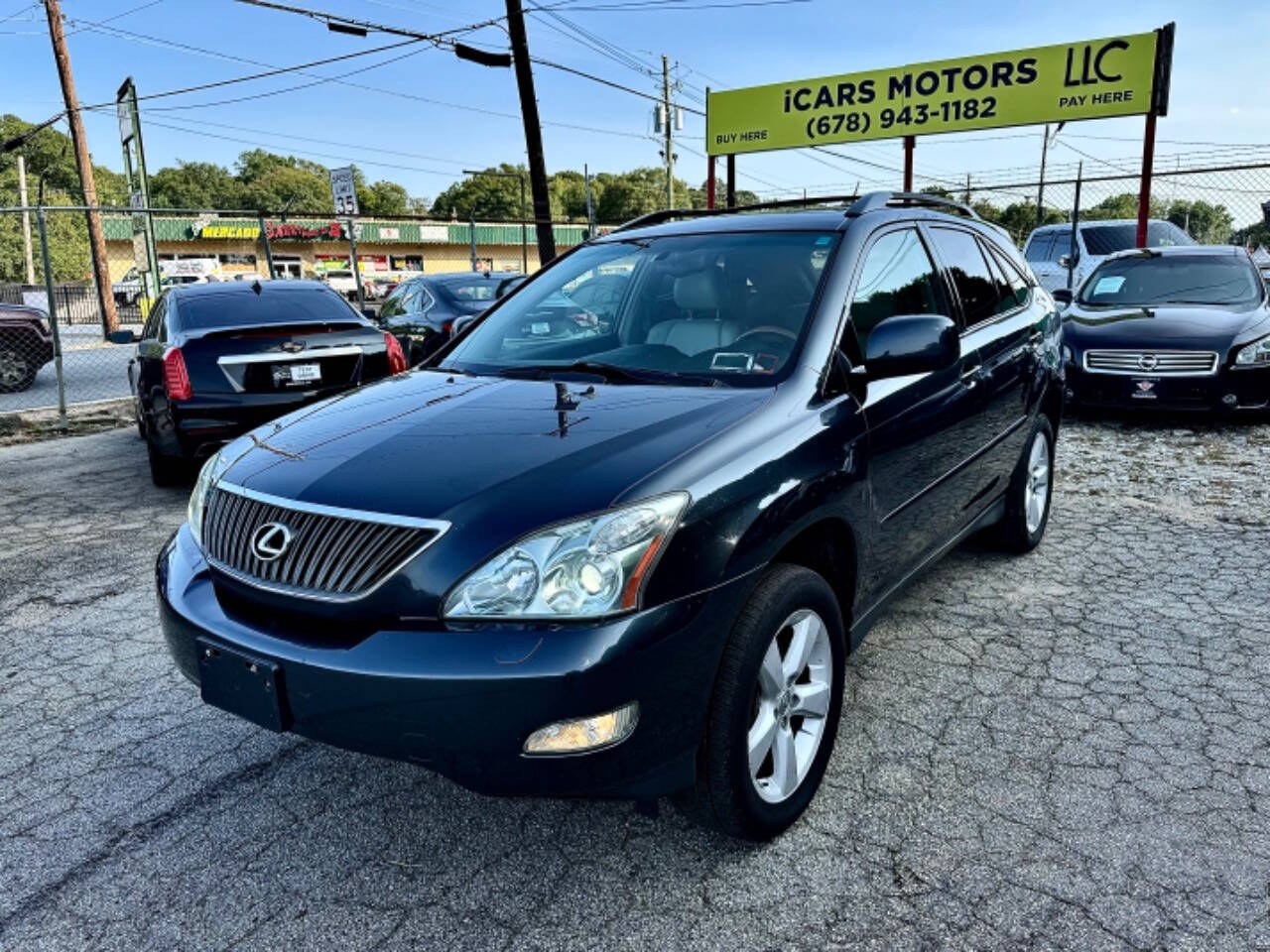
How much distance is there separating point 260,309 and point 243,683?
539 cm

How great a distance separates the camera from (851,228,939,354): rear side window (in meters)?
3.03

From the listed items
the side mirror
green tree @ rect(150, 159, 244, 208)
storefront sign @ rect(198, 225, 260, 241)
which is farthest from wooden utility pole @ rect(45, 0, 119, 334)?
green tree @ rect(150, 159, 244, 208)

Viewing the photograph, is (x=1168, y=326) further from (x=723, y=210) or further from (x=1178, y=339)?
(x=723, y=210)

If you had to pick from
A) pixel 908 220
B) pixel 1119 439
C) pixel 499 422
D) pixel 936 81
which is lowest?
pixel 1119 439

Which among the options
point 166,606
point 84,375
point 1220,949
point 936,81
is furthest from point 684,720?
point 936,81

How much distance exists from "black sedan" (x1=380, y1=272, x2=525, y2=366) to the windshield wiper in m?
6.34

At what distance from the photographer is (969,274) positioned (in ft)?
13.1

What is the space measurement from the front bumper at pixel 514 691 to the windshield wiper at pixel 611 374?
0.92 metres

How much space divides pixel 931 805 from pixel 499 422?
1.64 m

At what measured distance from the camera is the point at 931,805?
2590 mm

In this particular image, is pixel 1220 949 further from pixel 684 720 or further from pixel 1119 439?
pixel 1119 439

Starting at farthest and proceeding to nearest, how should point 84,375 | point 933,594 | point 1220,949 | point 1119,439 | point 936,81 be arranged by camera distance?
point 936,81
point 84,375
point 1119,439
point 933,594
point 1220,949

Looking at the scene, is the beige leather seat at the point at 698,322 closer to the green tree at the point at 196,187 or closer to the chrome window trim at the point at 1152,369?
the chrome window trim at the point at 1152,369

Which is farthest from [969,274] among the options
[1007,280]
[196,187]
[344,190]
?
[196,187]
